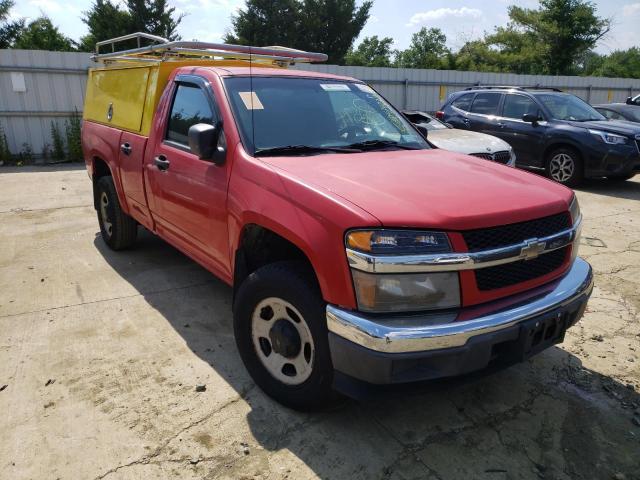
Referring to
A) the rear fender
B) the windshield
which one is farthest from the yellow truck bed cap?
the windshield

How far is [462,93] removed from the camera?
1068cm

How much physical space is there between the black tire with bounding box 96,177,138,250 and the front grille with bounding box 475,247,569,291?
3833mm

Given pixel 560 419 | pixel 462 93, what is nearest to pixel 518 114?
pixel 462 93

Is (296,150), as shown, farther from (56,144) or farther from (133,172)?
(56,144)

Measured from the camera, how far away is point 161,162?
3719mm

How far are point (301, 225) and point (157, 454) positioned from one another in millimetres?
1305

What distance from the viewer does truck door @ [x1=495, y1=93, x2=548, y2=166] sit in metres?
9.12

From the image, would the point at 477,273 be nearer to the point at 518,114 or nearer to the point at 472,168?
the point at 472,168

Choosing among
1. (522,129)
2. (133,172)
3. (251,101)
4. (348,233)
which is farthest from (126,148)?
(522,129)

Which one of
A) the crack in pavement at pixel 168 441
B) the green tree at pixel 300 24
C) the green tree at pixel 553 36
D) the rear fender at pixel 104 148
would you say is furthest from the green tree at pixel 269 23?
the crack in pavement at pixel 168 441

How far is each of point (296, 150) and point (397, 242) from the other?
114 centimetres

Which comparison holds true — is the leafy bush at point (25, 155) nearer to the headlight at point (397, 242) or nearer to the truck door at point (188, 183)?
the truck door at point (188, 183)

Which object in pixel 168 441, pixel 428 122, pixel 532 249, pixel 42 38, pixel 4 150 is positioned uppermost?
pixel 42 38

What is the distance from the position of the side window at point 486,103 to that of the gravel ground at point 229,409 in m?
6.33
